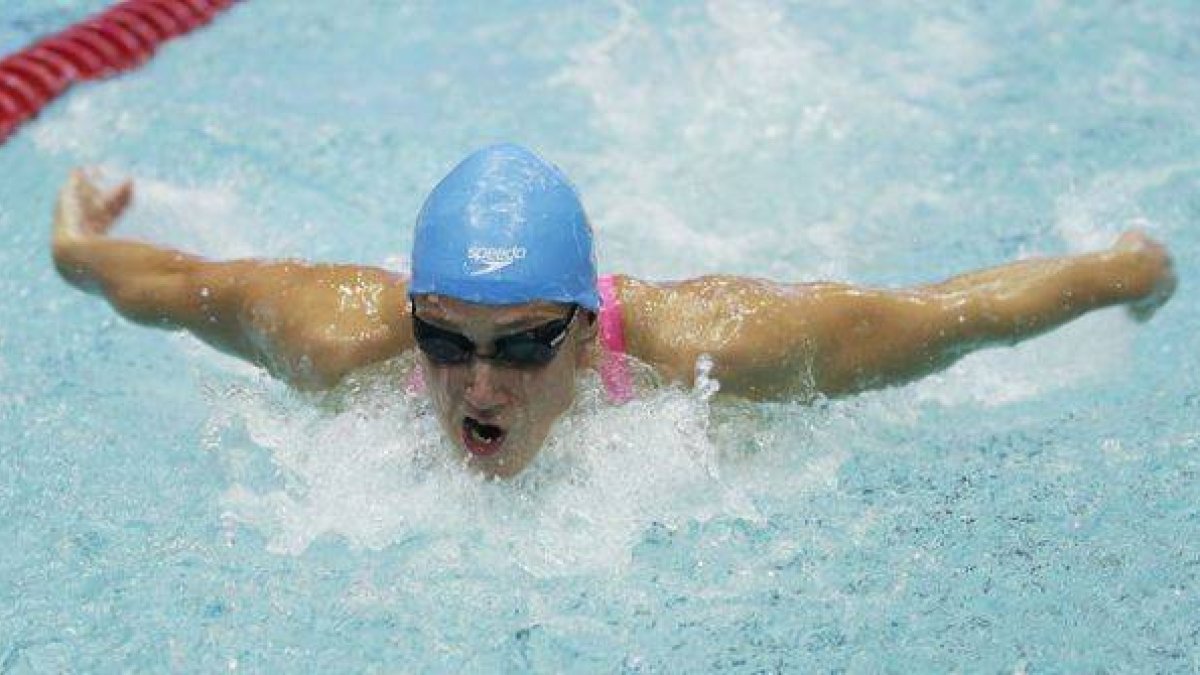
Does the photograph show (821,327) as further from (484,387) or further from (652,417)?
(484,387)

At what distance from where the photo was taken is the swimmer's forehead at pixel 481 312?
2.72m

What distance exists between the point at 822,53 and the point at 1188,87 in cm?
114

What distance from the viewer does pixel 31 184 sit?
15.1ft

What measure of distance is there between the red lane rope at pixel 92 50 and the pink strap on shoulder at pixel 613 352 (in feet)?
8.30

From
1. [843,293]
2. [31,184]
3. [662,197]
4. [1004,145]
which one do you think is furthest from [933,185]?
[31,184]

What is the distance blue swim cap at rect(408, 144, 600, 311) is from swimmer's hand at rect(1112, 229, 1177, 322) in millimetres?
1170

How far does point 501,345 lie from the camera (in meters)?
2.74

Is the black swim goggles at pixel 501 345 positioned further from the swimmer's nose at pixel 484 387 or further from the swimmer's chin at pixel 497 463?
the swimmer's chin at pixel 497 463

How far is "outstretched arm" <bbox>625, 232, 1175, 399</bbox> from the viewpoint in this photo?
3.06m

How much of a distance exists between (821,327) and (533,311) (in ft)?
2.02

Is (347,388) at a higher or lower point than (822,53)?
higher

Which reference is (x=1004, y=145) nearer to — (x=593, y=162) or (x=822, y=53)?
(x=822, y=53)

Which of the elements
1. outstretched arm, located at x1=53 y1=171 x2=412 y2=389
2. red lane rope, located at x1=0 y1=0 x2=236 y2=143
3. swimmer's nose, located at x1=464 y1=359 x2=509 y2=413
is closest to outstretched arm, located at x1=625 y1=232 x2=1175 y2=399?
swimmer's nose, located at x1=464 y1=359 x2=509 y2=413

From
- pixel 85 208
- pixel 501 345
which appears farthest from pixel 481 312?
pixel 85 208
